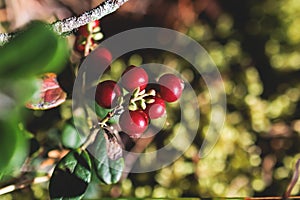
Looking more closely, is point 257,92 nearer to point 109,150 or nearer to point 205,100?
point 205,100

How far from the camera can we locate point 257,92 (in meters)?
1.40

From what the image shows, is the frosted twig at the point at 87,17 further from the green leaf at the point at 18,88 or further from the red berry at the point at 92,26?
the green leaf at the point at 18,88

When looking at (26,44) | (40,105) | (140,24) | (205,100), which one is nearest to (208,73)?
(205,100)

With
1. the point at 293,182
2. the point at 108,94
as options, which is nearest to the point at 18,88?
the point at 108,94

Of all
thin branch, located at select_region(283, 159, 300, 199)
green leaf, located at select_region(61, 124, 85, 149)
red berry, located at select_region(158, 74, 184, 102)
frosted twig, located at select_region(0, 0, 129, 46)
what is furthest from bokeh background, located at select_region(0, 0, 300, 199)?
frosted twig, located at select_region(0, 0, 129, 46)

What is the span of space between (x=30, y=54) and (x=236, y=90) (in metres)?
1.02

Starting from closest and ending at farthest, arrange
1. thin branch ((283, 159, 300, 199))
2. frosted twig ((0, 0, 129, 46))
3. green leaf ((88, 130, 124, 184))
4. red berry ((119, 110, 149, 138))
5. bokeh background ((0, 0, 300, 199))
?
frosted twig ((0, 0, 129, 46)) → red berry ((119, 110, 149, 138)) → green leaf ((88, 130, 124, 184)) → thin branch ((283, 159, 300, 199)) → bokeh background ((0, 0, 300, 199))

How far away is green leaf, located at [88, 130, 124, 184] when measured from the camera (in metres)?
1.03

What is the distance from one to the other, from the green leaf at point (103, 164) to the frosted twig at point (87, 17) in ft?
0.96

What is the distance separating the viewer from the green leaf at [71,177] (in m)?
0.95

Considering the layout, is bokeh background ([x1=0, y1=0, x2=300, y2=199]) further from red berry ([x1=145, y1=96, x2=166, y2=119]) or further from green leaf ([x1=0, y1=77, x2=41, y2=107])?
green leaf ([x1=0, y1=77, x2=41, y2=107])

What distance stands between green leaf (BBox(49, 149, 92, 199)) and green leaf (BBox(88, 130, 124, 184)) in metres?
0.03

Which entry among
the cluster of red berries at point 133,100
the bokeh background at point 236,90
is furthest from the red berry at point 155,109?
the bokeh background at point 236,90

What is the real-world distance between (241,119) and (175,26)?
1.07 feet
